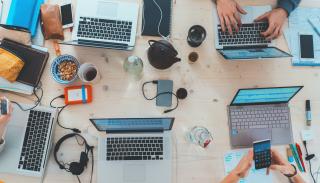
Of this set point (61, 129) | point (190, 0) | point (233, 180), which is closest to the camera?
point (233, 180)

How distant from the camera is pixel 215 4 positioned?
149 centimetres

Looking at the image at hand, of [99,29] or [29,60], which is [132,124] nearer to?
[99,29]

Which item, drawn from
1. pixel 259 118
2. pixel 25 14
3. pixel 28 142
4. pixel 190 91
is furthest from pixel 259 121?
pixel 25 14

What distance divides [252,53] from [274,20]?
19 centimetres

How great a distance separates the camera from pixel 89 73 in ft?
4.63

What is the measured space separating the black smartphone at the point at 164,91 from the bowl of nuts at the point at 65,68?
0.38m

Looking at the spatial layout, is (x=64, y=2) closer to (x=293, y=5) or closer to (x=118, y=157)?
(x=118, y=157)

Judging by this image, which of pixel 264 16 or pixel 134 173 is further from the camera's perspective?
pixel 264 16

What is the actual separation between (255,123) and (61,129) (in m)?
0.87

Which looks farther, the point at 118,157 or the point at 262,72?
the point at 262,72

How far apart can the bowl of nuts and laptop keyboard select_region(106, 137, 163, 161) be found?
1.13 ft

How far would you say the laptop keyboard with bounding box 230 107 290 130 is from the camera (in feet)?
4.61

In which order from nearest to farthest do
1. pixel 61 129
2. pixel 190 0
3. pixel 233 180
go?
pixel 233 180
pixel 61 129
pixel 190 0

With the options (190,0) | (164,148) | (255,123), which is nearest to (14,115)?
(164,148)
